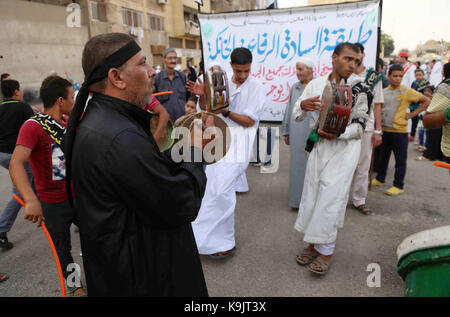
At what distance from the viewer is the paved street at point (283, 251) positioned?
2.70 metres

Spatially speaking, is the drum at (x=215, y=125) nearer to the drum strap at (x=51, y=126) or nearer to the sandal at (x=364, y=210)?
the drum strap at (x=51, y=126)

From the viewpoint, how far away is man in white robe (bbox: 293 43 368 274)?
2727 mm

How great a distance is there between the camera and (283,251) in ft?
10.6

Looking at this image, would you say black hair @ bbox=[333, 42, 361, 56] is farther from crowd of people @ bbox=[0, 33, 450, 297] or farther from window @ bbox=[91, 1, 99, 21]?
window @ bbox=[91, 1, 99, 21]

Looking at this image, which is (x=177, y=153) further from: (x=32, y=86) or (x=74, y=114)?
(x=32, y=86)

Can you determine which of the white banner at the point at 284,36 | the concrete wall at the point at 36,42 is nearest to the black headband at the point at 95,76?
the white banner at the point at 284,36

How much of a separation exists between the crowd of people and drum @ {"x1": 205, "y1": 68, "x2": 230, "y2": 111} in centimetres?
17

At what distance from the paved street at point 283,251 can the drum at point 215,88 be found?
1565 mm

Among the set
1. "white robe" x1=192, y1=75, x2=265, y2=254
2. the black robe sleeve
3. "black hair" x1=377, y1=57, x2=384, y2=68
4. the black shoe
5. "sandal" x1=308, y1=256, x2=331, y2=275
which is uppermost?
"black hair" x1=377, y1=57, x2=384, y2=68

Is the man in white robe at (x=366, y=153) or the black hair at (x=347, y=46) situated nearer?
Result: the black hair at (x=347, y=46)

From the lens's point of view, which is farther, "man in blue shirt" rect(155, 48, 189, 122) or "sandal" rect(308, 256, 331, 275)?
"man in blue shirt" rect(155, 48, 189, 122)

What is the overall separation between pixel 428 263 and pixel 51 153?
2.51 metres

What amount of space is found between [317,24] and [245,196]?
5105 millimetres

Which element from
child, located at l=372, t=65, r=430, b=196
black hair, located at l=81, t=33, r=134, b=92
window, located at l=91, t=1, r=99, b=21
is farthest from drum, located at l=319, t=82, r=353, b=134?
window, located at l=91, t=1, r=99, b=21
